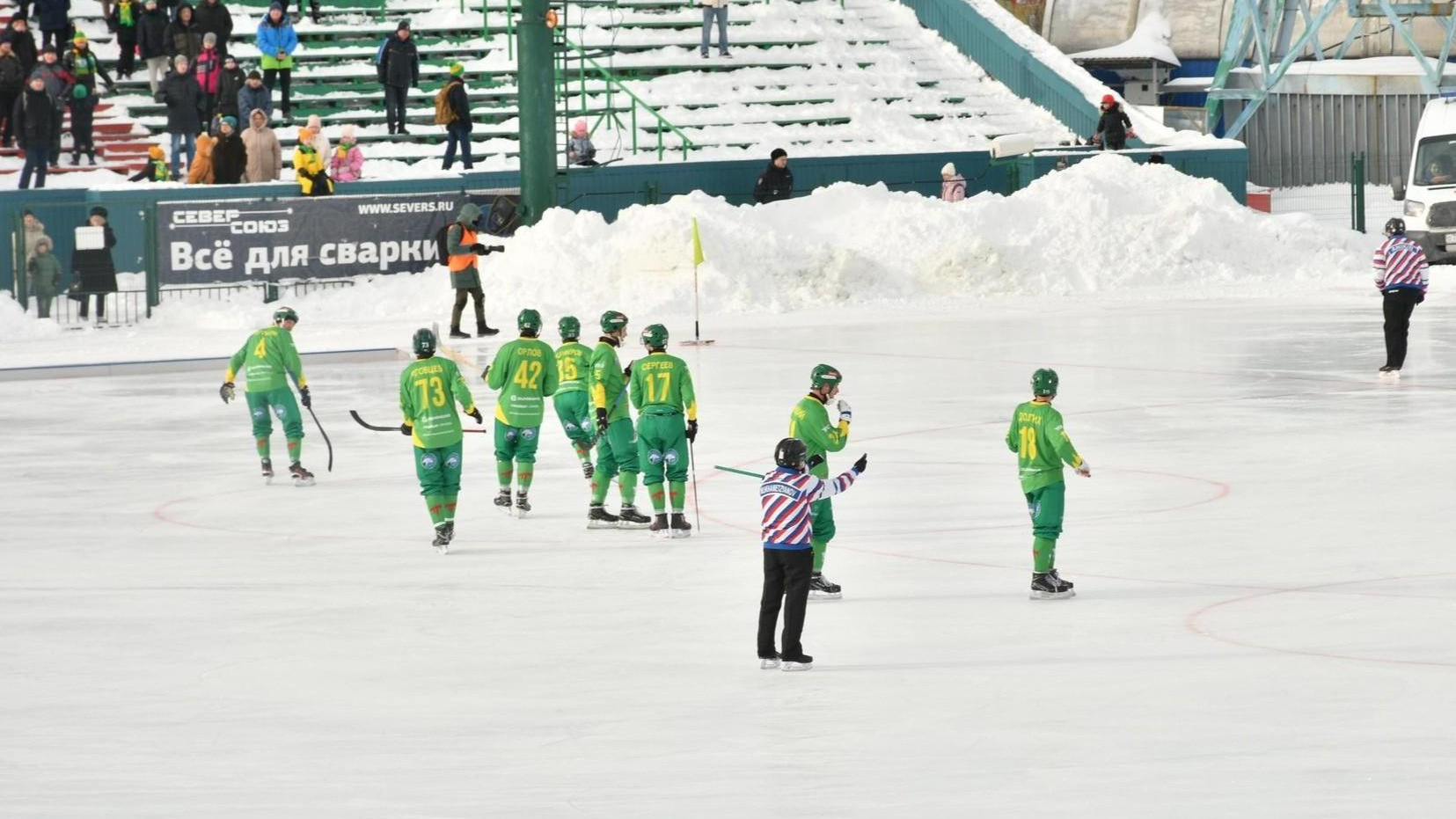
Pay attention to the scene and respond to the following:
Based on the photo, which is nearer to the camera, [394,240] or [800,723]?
[800,723]

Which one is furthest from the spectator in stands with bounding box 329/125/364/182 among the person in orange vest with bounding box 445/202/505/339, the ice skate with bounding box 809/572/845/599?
the ice skate with bounding box 809/572/845/599

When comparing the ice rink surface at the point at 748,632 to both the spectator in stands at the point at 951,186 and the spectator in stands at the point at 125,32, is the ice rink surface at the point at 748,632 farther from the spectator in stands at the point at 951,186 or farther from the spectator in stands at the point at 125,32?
the spectator in stands at the point at 125,32

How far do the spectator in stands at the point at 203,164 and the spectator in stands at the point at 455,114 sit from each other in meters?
3.82

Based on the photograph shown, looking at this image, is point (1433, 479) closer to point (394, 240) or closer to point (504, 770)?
point (504, 770)

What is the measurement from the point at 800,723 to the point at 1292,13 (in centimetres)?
3781

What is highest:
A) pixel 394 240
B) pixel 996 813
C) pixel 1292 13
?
pixel 1292 13

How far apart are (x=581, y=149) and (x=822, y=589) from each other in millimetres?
23003

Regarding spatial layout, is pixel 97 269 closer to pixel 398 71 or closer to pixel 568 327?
pixel 398 71

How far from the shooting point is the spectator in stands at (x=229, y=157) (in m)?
31.7

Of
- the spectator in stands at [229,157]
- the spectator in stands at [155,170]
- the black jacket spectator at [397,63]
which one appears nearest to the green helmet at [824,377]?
the spectator in stands at [229,157]

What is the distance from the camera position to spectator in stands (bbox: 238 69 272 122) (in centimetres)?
3372

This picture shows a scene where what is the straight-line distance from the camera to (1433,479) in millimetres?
16438

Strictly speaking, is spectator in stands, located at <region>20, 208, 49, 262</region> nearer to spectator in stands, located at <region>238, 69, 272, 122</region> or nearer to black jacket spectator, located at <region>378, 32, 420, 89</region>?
spectator in stands, located at <region>238, 69, 272, 122</region>

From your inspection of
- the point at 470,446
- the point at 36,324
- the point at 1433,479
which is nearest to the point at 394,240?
the point at 36,324
